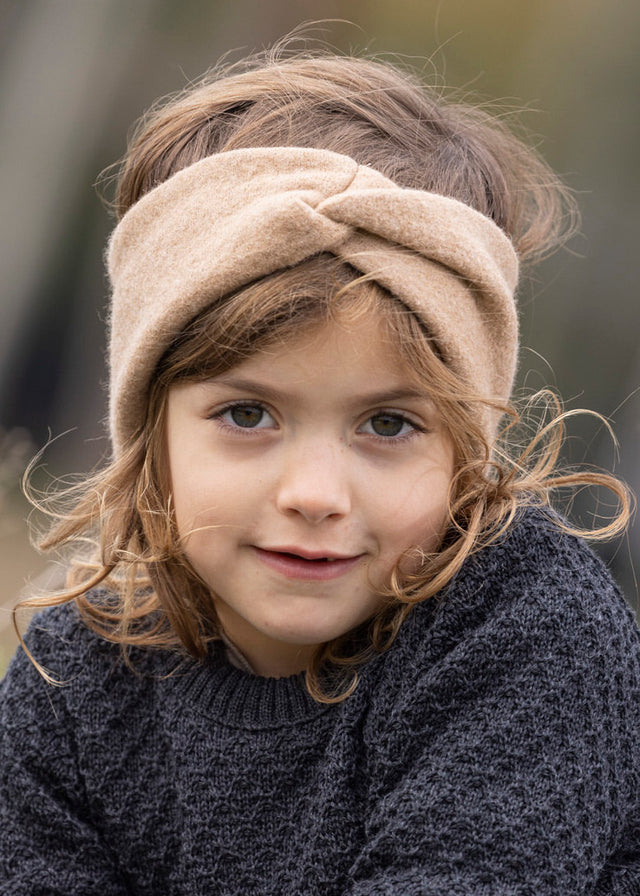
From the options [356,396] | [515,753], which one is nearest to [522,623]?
[515,753]

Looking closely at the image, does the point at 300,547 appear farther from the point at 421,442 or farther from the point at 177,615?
the point at 177,615

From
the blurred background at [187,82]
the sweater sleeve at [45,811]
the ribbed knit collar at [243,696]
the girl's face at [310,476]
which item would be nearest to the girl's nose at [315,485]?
the girl's face at [310,476]

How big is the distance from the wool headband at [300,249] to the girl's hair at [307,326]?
0.03 m

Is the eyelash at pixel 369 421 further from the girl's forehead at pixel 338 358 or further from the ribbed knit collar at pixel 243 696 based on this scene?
the ribbed knit collar at pixel 243 696

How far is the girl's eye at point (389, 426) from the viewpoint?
1635mm

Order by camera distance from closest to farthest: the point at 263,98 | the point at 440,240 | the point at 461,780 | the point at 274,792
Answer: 1. the point at 461,780
2. the point at 440,240
3. the point at 274,792
4. the point at 263,98

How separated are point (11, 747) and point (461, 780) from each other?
814 millimetres

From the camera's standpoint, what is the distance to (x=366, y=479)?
1.61 m

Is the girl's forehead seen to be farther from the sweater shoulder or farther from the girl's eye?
the sweater shoulder

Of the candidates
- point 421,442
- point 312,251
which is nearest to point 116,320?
point 312,251

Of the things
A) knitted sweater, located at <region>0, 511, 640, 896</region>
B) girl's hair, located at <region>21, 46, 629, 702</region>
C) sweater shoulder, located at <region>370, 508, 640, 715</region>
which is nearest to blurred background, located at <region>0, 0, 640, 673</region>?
girl's hair, located at <region>21, 46, 629, 702</region>

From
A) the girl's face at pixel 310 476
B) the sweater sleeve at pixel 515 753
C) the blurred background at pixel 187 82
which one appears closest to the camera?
the sweater sleeve at pixel 515 753

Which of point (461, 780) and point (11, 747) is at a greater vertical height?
point (461, 780)

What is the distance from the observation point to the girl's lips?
5.44 ft
